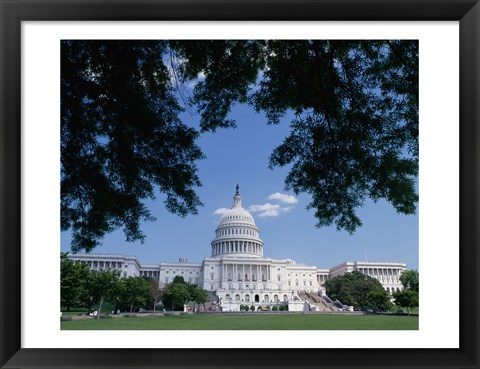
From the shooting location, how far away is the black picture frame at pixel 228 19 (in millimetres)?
2127

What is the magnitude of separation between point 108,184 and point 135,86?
56 centimetres

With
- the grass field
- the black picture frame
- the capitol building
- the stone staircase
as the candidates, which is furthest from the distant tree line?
the black picture frame

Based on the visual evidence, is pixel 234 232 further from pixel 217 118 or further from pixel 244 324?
pixel 217 118

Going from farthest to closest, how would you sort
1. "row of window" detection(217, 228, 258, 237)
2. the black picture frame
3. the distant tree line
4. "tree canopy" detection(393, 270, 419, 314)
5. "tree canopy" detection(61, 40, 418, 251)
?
"row of window" detection(217, 228, 258, 237) → the distant tree line → "tree canopy" detection(393, 270, 419, 314) → "tree canopy" detection(61, 40, 418, 251) → the black picture frame

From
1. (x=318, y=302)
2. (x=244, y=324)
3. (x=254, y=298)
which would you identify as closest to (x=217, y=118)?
(x=244, y=324)

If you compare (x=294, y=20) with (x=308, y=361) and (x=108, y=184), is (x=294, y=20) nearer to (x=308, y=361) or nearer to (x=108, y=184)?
(x=108, y=184)

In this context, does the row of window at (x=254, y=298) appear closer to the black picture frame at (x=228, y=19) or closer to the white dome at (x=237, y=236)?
the white dome at (x=237, y=236)

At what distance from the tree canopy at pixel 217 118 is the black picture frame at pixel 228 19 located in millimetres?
362

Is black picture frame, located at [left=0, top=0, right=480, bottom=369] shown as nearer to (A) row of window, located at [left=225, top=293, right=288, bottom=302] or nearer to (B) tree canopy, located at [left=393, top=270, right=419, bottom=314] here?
(B) tree canopy, located at [left=393, top=270, right=419, bottom=314]

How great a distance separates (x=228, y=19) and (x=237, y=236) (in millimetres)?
35624

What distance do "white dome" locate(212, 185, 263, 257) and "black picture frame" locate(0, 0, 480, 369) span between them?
116 ft

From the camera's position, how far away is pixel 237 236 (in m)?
37.5

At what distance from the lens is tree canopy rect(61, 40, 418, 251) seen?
2.57 m

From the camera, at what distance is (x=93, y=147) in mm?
2645
